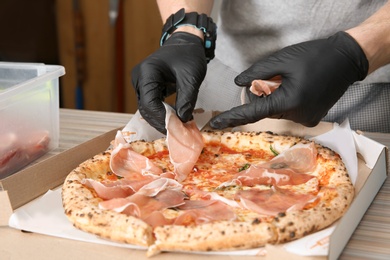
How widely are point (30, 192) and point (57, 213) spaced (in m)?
0.10

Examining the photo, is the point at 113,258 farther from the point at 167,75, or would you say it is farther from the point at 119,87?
the point at 119,87

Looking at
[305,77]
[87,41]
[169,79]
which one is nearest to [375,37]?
[305,77]

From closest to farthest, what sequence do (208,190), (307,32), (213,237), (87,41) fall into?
(213,237), (208,190), (307,32), (87,41)

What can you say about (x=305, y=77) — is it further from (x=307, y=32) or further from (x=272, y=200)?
(x=307, y=32)

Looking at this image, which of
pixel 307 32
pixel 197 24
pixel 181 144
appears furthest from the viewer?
pixel 307 32

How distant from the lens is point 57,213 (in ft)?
3.57

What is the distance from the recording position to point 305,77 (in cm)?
122

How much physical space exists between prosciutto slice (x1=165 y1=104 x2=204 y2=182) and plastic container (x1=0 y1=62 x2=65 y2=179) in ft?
0.89

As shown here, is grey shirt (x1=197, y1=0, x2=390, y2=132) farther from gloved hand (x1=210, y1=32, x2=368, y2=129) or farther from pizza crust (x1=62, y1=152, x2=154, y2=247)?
pizza crust (x1=62, y1=152, x2=154, y2=247)

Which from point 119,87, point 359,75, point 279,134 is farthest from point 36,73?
point 119,87

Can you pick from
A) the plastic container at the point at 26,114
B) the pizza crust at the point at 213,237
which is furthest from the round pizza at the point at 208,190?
the plastic container at the point at 26,114

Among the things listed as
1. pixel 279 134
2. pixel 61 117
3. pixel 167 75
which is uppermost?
pixel 167 75

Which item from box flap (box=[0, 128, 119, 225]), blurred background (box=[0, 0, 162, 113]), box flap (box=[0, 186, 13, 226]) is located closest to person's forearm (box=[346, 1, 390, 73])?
box flap (box=[0, 128, 119, 225])

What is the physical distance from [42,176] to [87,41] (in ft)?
6.92
